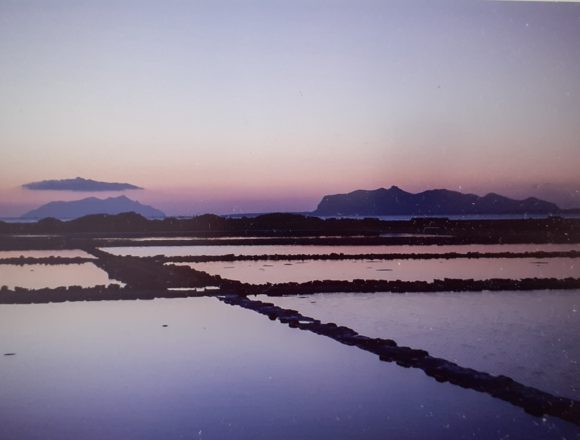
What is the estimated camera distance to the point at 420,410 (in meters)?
4.38

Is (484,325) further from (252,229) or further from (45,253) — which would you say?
(252,229)

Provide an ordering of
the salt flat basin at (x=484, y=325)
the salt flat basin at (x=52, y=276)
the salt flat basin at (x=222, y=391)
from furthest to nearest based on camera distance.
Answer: the salt flat basin at (x=52, y=276) → the salt flat basin at (x=484, y=325) → the salt flat basin at (x=222, y=391)

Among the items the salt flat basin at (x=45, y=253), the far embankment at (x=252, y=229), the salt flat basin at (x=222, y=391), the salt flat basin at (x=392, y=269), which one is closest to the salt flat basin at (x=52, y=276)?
the salt flat basin at (x=392, y=269)

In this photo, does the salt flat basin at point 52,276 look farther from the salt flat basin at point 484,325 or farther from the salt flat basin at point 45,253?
the salt flat basin at point 484,325

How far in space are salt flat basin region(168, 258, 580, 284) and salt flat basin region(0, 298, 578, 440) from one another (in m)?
5.17

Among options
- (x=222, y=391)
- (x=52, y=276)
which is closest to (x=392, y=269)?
(x=52, y=276)

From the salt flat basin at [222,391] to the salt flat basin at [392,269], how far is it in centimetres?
517

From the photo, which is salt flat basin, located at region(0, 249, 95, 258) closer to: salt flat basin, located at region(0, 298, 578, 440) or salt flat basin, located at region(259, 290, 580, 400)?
salt flat basin, located at region(259, 290, 580, 400)

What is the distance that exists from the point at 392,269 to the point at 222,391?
9.49 m

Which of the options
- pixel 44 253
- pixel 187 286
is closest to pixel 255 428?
pixel 187 286

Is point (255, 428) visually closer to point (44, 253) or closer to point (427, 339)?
point (427, 339)

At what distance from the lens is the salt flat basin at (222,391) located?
13.2 ft

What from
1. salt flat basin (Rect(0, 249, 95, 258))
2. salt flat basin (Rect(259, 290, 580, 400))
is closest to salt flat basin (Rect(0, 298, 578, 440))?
salt flat basin (Rect(259, 290, 580, 400))

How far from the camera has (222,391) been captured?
487 cm
